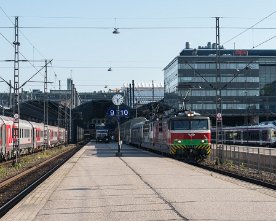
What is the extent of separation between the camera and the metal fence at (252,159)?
24.9 metres

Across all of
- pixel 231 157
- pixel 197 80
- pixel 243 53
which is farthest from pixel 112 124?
pixel 231 157

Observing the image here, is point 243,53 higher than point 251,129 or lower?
higher

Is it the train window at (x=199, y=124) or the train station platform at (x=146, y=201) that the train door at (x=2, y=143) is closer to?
the train window at (x=199, y=124)

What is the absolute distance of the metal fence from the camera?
980 inches

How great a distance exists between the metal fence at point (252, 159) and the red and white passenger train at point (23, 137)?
13.8 meters

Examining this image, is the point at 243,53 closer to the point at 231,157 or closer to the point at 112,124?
the point at 112,124

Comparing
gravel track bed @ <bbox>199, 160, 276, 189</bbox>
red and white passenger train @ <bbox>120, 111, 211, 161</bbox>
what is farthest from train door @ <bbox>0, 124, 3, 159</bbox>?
gravel track bed @ <bbox>199, 160, 276, 189</bbox>

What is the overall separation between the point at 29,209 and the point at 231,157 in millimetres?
21262

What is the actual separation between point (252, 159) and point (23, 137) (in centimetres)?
2784

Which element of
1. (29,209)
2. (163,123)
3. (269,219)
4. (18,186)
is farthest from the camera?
(163,123)

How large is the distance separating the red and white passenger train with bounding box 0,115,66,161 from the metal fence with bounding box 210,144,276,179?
13.8 metres

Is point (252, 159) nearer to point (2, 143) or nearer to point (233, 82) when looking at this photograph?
point (2, 143)

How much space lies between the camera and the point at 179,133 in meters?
38.2

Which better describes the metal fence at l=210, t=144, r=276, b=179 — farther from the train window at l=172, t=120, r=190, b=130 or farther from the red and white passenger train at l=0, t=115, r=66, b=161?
the red and white passenger train at l=0, t=115, r=66, b=161
